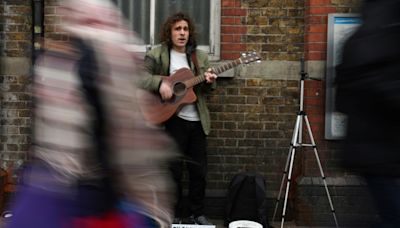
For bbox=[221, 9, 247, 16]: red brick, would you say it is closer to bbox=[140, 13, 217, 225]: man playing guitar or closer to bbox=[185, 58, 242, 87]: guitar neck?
bbox=[140, 13, 217, 225]: man playing guitar

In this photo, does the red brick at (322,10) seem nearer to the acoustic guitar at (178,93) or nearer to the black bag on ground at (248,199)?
the acoustic guitar at (178,93)

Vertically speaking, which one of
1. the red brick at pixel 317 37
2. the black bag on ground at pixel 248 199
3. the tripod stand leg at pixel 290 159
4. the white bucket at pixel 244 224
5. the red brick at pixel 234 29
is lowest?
the white bucket at pixel 244 224

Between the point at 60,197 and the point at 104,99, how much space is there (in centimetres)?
40

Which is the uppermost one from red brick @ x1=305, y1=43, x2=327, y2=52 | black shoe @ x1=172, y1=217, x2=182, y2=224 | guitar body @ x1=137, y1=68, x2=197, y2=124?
red brick @ x1=305, y1=43, x2=327, y2=52

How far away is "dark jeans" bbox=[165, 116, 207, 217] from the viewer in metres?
6.30

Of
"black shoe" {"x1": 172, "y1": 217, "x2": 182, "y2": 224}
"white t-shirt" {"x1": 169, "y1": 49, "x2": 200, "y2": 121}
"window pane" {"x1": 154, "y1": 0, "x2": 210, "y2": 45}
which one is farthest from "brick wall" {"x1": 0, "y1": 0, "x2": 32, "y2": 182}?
"black shoe" {"x1": 172, "y1": 217, "x2": 182, "y2": 224}

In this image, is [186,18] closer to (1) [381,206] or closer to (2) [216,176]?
(2) [216,176]

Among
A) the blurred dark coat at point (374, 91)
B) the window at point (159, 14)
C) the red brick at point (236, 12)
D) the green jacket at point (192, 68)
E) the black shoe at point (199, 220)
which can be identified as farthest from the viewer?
the window at point (159, 14)

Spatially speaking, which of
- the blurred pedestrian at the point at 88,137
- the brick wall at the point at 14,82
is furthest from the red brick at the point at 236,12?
the blurred pedestrian at the point at 88,137

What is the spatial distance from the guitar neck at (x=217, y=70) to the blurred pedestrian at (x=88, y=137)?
3554mm

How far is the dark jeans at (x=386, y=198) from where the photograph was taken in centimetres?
253

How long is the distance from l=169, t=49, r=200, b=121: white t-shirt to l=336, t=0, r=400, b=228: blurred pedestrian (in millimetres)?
3783

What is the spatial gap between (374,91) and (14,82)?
5.05m

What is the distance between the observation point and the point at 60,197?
2469 mm
